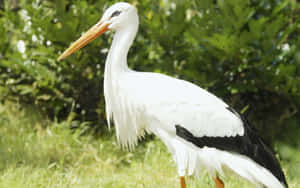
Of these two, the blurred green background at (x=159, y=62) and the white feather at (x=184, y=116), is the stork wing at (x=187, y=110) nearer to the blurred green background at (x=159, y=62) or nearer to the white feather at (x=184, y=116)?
the white feather at (x=184, y=116)

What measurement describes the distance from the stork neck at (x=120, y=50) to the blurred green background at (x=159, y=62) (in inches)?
64.2

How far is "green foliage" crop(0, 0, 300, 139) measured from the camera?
17.8 ft

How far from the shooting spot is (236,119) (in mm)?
3637

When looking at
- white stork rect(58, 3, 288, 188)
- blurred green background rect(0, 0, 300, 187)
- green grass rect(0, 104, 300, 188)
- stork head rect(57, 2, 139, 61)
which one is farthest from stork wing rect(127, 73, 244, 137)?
blurred green background rect(0, 0, 300, 187)

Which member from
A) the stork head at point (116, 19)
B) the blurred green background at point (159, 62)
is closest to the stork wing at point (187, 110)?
the stork head at point (116, 19)

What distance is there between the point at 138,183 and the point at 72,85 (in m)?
1.98

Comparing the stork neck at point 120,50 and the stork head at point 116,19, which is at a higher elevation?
the stork head at point 116,19

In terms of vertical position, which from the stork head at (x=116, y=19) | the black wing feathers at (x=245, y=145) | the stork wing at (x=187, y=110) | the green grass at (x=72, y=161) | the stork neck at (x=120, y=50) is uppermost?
the stork head at (x=116, y=19)

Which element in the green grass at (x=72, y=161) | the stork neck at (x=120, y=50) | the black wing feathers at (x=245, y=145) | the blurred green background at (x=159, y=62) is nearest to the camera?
the black wing feathers at (x=245, y=145)

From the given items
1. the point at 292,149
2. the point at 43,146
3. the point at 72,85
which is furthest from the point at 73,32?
the point at 292,149

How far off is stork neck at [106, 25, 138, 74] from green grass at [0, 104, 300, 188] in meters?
1.24

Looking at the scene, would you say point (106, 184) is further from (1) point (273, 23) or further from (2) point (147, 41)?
(1) point (273, 23)

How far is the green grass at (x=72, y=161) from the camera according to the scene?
4.55m

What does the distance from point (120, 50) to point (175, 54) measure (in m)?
2.11
